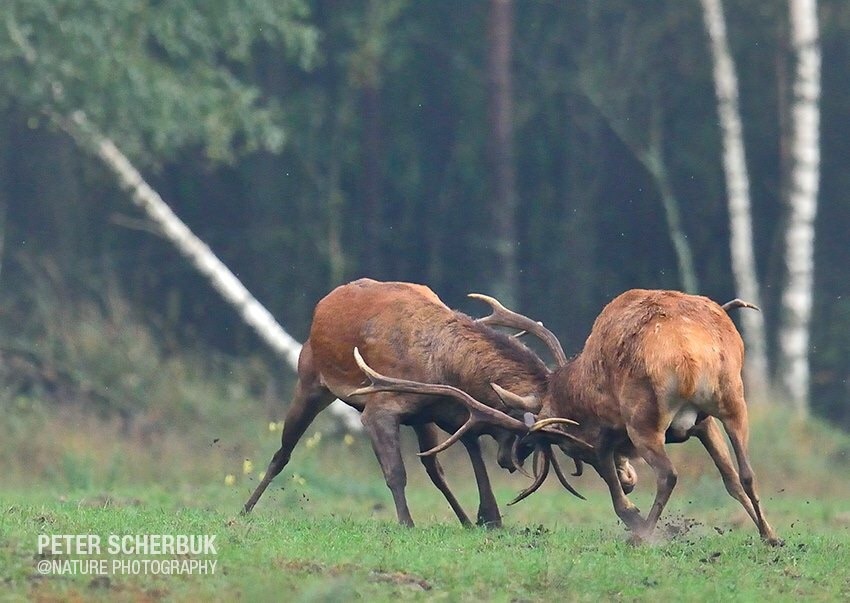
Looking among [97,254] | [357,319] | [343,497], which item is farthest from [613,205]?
[357,319]

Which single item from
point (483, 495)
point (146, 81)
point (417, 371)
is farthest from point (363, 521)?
point (146, 81)

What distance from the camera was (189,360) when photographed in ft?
63.3

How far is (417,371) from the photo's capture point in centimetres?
1124

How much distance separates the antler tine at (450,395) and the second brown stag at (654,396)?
19 cm

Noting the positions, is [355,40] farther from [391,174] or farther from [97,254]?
[97,254]

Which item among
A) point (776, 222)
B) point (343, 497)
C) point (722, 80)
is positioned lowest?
point (343, 497)

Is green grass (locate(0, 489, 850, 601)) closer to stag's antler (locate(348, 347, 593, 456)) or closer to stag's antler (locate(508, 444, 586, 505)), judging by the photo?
stag's antler (locate(508, 444, 586, 505))

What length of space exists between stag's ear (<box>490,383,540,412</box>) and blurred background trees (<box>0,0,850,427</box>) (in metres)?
11.4

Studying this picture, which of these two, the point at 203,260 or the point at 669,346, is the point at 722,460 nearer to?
the point at 669,346

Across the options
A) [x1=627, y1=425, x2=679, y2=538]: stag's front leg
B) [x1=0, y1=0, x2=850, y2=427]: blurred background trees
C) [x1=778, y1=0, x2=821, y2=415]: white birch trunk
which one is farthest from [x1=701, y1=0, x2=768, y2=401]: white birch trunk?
[x1=627, y1=425, x2=679, y2=538]: stag's front leg

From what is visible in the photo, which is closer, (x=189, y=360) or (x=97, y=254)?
(x=189, y=360)

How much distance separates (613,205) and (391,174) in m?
3.49

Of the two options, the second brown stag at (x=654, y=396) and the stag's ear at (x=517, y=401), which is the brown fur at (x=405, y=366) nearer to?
the stag's ear at (x=517, y=401)

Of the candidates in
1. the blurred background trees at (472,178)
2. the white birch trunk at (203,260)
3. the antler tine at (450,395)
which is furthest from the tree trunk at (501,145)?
the antler tine at (450,395)
